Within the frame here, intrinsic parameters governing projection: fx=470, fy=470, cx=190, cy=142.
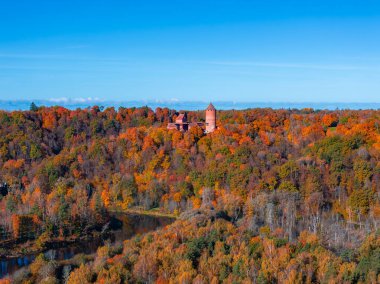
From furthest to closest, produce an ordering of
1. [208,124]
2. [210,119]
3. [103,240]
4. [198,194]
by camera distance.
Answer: [208,124] < [210,119] < [198,194] < [103,240]

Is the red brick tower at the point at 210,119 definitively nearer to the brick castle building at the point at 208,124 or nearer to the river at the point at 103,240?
the brick castle building at the point at 208,124

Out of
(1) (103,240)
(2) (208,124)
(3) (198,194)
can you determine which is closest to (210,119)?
(2) (208,124)

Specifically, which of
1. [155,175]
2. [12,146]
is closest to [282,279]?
[155,175]

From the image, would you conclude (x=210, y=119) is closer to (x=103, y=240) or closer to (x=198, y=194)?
(x=198, y=194)

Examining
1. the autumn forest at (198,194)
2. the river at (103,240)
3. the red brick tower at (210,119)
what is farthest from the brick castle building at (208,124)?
the river at (103,240)

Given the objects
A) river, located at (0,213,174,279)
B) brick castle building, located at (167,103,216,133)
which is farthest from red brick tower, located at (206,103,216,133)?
river, located at (0,213,174,279)

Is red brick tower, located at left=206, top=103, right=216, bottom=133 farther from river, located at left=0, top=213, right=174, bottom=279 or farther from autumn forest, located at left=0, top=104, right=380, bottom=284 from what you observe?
river, located at left=0, top=213, right=174, bottom=279
